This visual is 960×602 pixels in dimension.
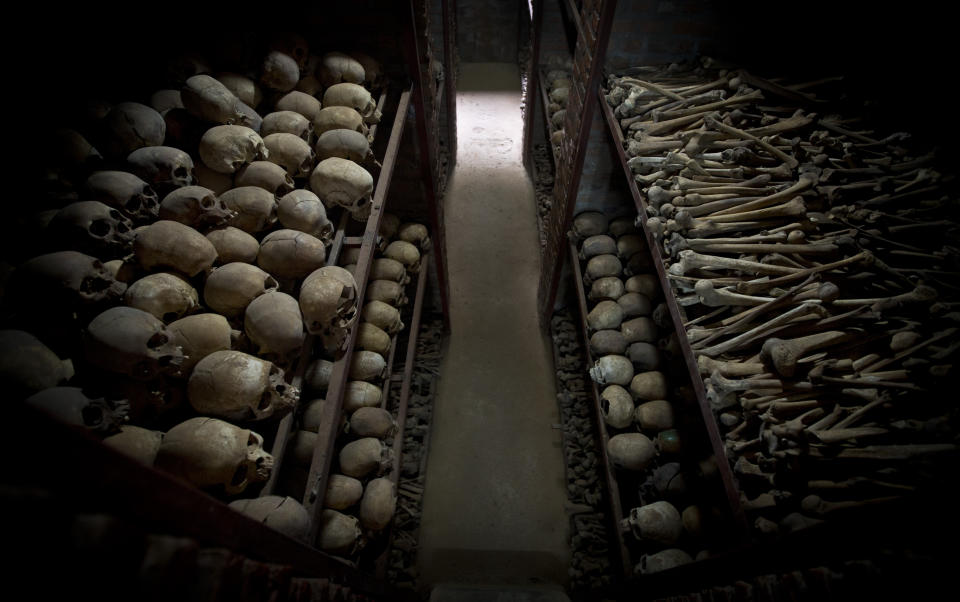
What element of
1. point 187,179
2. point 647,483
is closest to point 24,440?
point 187,179

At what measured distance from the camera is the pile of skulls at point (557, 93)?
17.2ft

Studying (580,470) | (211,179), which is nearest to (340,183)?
(211,179)

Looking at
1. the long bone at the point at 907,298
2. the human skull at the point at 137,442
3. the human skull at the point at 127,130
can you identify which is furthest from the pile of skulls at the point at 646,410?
the human skull at the point at 127,130

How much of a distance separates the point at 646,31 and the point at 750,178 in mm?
1419

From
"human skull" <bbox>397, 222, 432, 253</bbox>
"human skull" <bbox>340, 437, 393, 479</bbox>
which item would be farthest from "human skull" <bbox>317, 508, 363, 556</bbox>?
"human skull" <bbox>397, 222, 432, 253</bbox>

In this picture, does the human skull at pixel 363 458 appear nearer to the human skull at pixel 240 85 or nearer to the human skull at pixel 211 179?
the human skull at pixel 211 179

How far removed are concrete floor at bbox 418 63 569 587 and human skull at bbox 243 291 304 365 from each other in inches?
95.2

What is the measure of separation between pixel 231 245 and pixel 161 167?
43 cm

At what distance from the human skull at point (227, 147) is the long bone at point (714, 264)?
211 centimetres

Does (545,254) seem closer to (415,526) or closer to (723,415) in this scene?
(415,526)

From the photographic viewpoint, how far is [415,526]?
3430 mm

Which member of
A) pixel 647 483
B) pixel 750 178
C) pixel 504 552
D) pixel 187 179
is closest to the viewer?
pixel 187 179

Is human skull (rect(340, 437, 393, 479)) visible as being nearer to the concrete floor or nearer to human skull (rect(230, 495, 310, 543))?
human skull (rect(230, 495, 310, 543))

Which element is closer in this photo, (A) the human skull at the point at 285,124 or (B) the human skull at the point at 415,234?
(A) the human skull at the point at 285,124
